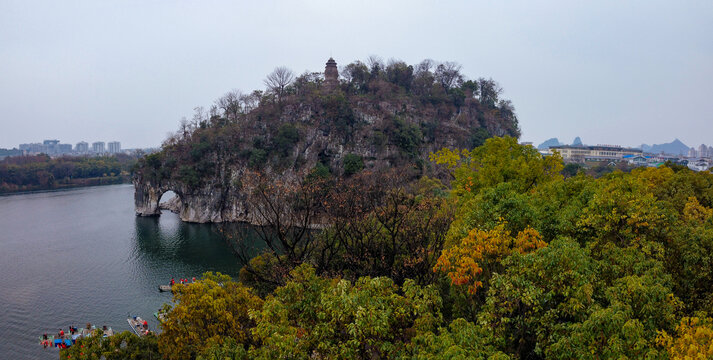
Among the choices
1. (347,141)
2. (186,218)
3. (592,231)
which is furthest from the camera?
(347,141)

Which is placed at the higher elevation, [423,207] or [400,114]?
[400,114]

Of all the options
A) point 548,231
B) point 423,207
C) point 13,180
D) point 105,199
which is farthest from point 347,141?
point 13,180

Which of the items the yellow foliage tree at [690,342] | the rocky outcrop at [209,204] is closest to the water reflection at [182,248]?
the rocky outcrop at [209,204]

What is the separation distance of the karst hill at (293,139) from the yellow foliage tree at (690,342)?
29163 millimetres

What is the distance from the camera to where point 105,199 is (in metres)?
53.6

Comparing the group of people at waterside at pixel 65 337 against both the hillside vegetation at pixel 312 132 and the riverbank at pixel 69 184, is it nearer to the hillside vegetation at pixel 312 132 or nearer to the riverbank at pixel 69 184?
the hillside vegetation at pixel 312 132

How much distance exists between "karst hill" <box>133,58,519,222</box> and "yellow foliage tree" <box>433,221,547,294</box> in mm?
26413

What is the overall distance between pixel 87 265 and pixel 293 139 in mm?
21025

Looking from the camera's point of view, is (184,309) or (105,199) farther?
(105,199)

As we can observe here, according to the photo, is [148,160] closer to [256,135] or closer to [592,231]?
[256,135]

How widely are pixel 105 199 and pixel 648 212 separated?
61.6 meters

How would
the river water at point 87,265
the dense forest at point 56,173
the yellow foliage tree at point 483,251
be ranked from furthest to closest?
the dense forest at point 56,173, the river water at point 87,265, the yellow foliage tree at point 483,251

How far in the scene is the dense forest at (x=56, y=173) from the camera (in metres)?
61.1

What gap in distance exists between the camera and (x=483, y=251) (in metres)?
7.92
